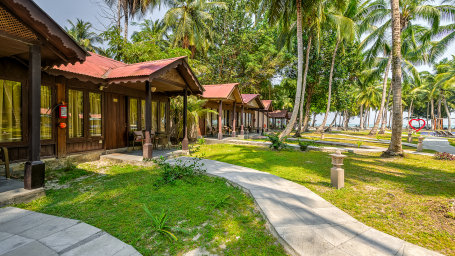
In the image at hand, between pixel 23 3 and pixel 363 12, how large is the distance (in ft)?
77.8

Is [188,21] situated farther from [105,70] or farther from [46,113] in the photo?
[46,113]

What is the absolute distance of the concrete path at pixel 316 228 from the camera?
8.53 feet

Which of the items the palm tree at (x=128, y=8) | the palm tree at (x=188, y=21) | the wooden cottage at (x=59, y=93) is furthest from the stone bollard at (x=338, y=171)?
the palm tree at (x=188, y=21)

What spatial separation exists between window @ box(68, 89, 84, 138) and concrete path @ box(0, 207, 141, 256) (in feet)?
15.2

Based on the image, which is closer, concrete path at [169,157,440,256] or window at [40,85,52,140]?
concrete path at [169,157,440,256]

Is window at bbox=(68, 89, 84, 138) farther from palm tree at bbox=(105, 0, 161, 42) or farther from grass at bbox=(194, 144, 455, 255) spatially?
palm tree at bbox=(105, 0, 161, 42)

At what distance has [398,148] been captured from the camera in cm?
977

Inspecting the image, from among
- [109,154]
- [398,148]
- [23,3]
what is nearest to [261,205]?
[23,3]

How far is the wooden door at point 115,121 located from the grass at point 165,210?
283cm

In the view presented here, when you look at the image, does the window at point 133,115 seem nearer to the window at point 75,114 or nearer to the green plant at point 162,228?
the window at point 75,114

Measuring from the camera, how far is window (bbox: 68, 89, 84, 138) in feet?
23.7

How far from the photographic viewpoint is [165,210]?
146 inches

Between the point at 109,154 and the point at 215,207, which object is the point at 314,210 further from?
the point at 109,154

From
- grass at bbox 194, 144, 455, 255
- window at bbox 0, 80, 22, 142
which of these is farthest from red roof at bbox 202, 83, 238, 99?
window at bbox 0, 80, 22, 142
